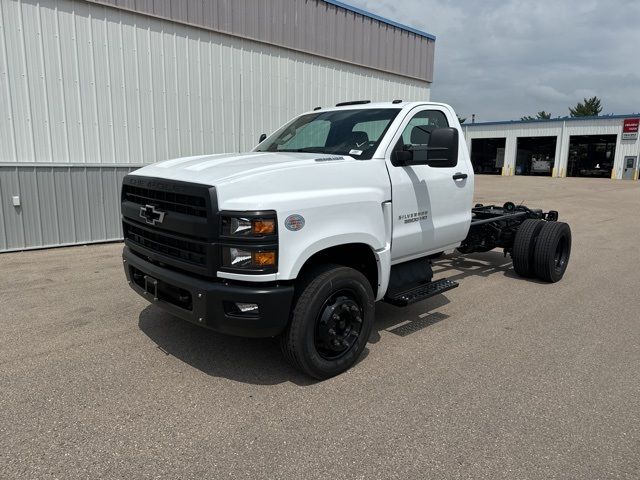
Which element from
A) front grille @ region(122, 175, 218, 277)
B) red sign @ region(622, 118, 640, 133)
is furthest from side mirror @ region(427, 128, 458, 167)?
red sign @ region(622, 118, 640, 133)

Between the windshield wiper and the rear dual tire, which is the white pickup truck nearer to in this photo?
the windshield wiper

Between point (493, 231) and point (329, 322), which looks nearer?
point (329, 322)

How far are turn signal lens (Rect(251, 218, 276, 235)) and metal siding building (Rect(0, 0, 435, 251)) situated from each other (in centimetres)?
669

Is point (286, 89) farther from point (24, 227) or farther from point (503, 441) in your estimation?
point (503, 441)

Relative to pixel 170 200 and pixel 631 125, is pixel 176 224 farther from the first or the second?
pixel 631 125

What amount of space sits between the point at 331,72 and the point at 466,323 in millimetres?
9404

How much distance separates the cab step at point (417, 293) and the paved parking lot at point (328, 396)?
433 mm

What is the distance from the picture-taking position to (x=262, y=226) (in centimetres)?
306

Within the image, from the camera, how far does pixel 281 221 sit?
10.2 feet

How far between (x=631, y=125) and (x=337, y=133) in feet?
123

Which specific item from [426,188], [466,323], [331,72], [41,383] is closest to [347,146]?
[426,188]

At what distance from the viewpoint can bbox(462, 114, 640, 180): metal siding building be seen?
34.9m

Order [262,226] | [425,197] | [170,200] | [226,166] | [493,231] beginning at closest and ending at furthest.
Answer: [262,226], [170,200], [226,166], [425,197], [493,231]

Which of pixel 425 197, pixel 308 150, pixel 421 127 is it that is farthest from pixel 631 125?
pixel 308 150
